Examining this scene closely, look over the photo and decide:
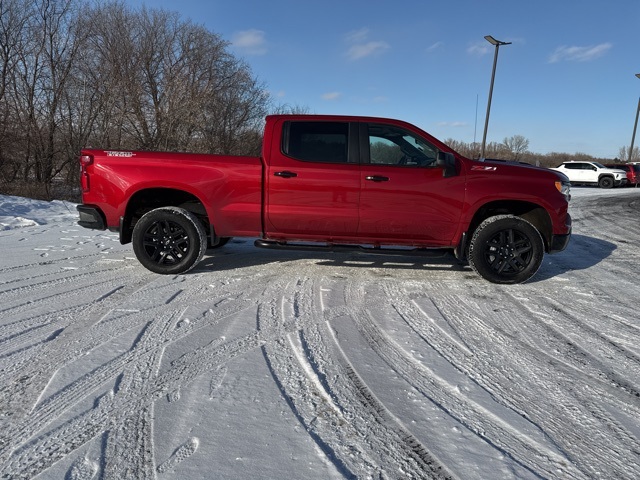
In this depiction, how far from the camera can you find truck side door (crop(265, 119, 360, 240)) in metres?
4.76

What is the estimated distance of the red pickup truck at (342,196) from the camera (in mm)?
4762

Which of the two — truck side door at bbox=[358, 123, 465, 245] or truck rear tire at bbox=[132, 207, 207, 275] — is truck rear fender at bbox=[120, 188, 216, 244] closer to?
truck rear tire at bbox=[132, 207, 207, 275]

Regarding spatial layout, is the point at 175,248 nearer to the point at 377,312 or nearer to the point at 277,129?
the point at 277,129

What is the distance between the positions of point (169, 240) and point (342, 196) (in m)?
2.14

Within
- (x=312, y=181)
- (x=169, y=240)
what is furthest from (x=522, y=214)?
(x=169, y=240)

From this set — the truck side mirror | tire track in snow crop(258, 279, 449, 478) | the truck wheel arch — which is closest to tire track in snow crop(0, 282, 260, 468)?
tire track in snow crop(258, 279, 449, 478)

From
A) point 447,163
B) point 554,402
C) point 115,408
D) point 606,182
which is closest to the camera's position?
point 115,408

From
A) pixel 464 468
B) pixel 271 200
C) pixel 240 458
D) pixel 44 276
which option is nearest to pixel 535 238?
→ pixel 271 200

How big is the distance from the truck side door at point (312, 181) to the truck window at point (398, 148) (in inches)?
9.3

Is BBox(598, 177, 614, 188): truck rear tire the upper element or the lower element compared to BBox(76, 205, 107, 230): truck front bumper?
upper

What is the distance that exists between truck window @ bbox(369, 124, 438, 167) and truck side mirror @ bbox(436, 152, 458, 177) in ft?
0.56

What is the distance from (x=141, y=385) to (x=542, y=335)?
3.08m

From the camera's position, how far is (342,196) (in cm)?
476

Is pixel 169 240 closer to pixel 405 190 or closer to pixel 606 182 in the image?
pixel 405 190
